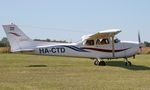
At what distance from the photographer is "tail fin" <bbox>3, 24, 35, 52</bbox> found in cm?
2056

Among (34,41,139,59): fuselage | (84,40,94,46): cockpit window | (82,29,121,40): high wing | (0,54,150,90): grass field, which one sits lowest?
(0,54,150,90): grass field

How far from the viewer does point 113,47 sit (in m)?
21.3

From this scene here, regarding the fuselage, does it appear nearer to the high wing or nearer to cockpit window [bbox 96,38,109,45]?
cockpit window [bbox 96,38,109,45]

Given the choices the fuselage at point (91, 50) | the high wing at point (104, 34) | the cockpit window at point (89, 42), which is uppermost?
the high wing at point (104, 34)

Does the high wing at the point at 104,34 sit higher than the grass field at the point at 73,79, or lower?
higher

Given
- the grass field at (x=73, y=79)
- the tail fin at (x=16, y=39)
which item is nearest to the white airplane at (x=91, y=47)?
the tail fin at (x=16, y=39)

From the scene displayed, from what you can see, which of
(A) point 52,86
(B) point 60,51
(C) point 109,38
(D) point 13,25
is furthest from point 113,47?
(A) point 52,86

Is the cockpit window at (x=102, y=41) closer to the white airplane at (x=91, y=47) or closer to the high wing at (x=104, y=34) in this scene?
the white airplane at (x=91, y=47)

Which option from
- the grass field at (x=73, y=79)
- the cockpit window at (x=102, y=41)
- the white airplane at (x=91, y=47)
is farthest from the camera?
the cockpit window at (x=102, y=41)

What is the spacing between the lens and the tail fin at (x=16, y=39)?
20562 mm

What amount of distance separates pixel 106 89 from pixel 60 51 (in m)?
11.6

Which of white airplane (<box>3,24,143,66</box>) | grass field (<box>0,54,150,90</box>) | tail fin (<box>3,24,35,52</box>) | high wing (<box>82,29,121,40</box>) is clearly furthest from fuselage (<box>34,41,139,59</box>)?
grass field (<box>0,54,150,90</box>)

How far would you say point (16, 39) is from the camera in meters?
20.8

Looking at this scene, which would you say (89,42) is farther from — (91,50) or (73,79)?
(73,79)
